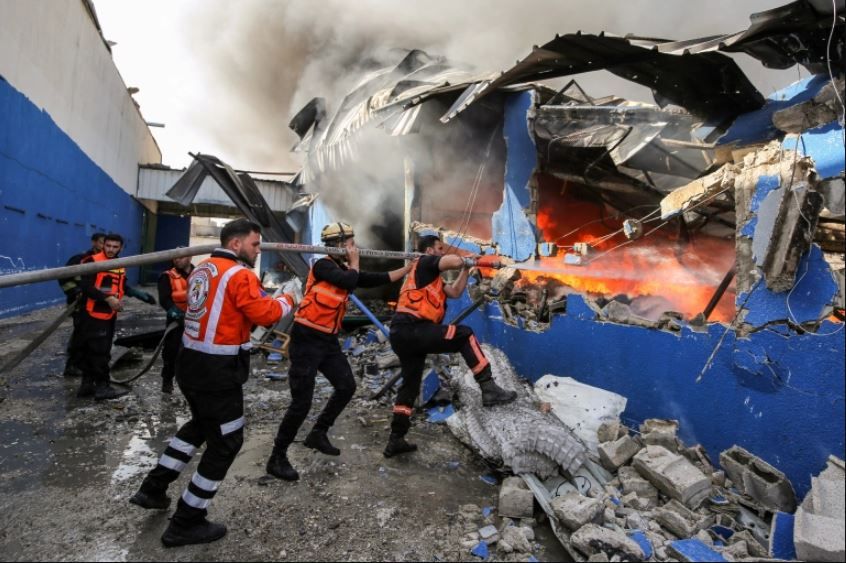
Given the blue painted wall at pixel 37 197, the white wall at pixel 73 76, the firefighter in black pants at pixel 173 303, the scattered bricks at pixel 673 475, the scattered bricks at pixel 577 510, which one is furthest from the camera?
the white wall at pixel 73 76

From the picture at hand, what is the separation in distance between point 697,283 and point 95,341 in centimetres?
725

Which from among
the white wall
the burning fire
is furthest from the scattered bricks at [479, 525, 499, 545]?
the white wall

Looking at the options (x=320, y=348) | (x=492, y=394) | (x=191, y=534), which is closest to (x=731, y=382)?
(x=492, y=394)

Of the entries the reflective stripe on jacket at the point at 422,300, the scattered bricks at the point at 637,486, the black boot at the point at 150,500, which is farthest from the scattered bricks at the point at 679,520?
the black boot at the point at 150,500

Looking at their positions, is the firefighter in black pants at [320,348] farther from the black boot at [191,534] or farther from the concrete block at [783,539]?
the concrete block at [783,539]

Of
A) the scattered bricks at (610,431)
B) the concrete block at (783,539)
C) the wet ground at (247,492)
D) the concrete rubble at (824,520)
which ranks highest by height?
the concrete rubble at (824,520)

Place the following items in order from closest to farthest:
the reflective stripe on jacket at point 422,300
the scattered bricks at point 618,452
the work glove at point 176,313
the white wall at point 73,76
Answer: the scattered bricks at point 618,452 → the reflective stripe on jacket at point 422,300 → the work glove at point 176,313 → the white wall at point 73,76

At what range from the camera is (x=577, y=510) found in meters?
2.69

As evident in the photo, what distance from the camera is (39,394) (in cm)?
498

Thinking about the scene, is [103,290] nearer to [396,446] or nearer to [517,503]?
[396,446]

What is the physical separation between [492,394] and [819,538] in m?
2.09

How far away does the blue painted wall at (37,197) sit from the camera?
27.0 ft

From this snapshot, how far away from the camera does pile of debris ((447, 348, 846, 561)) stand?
240 cm

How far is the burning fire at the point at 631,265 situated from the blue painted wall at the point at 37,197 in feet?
29.3
